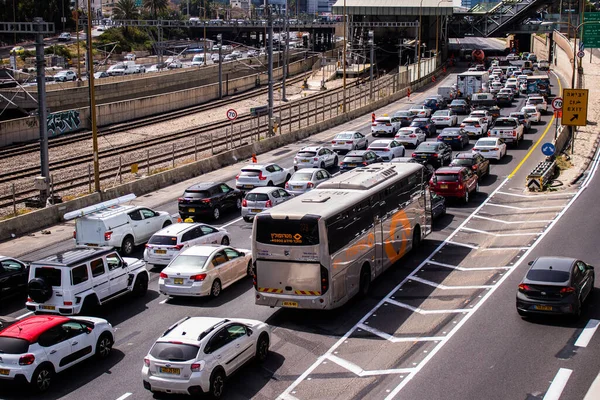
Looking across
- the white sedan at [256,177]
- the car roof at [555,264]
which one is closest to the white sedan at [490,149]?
the white sedan at [256,177]

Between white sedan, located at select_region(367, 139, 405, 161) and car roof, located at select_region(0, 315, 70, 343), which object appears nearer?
car roof, located at select_region(0, 315, 70, 343)

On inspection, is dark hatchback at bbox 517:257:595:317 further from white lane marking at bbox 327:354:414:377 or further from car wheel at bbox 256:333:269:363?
car wheel at bbox 256:333:269:363

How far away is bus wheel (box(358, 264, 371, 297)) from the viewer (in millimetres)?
22422

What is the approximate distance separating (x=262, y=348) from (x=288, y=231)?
3.51 metres

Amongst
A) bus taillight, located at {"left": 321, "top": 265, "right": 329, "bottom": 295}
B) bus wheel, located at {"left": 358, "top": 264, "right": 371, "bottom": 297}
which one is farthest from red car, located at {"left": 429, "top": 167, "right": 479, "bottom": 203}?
bus taillight, located at {"left": 321, "top": 265, "right": 329, "bottom": 295}

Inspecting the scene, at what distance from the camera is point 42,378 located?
55.6 feet

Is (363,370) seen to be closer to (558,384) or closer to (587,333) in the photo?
(558,384)

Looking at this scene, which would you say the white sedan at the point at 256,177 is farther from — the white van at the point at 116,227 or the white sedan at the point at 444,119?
the white sedan at the point at 444,119

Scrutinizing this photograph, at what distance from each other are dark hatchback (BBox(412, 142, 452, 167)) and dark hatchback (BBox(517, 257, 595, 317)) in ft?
66.7

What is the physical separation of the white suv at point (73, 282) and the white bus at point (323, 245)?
176 inches

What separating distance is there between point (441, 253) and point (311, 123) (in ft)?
119

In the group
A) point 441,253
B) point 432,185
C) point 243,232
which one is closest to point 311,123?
point 432,185

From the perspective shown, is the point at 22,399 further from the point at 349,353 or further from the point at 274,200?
the point at 274,200

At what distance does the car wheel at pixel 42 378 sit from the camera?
16672 mm
